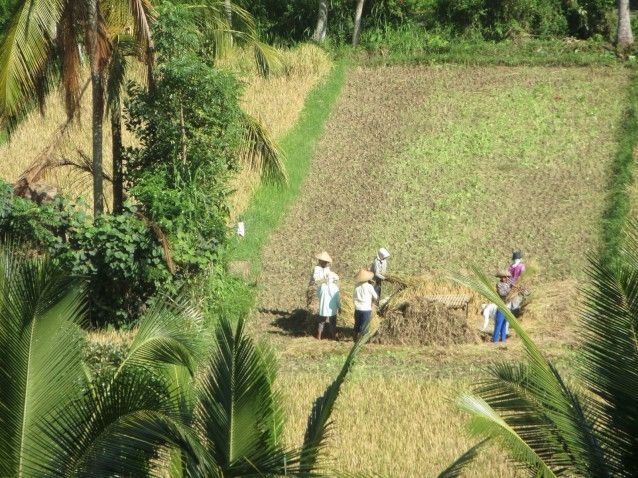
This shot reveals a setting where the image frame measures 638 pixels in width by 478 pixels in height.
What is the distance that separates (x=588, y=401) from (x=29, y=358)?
11.1ft

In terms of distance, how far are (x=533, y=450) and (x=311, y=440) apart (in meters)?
1.35

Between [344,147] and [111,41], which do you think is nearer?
[111,41]

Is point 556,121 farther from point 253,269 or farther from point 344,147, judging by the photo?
point 253,269

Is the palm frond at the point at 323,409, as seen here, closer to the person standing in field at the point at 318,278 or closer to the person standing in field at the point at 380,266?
the person standing in field at the point at 318,278

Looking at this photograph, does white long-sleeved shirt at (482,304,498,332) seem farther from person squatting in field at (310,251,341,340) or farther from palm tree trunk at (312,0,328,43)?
palm tree trunk at (312,0,328,43)

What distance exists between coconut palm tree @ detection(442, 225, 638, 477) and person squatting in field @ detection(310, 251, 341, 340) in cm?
916

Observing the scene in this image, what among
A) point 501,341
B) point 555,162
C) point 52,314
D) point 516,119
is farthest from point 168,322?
point 516,119

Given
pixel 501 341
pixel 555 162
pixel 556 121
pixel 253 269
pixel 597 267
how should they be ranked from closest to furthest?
1. pixel 597 267
2. pixel 501 341
3. pixel 253 269
4. pixel 555 162
5. pixel 556 121

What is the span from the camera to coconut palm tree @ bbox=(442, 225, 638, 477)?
6535 millimetres

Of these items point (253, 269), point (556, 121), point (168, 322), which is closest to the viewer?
point (168, 322)

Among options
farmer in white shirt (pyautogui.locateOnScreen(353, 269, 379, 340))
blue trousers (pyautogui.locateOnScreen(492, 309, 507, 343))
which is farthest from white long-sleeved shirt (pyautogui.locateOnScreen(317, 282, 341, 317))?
blue trousers (pyautogui.locateOnScreen(492, 309, 507, 343))

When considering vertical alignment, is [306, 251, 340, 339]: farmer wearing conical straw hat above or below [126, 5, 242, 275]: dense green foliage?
below

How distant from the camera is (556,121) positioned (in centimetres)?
2667

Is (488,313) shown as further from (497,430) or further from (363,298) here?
(497,430)
